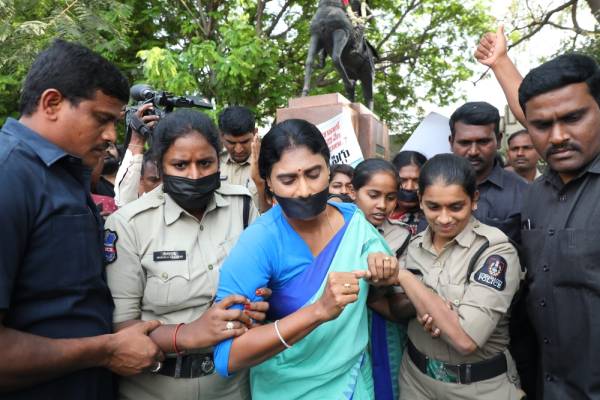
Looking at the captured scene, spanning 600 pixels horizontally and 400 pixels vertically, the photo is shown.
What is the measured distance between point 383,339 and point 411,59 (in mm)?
13458

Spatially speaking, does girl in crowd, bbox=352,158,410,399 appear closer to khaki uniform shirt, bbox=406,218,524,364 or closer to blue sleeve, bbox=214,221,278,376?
khaki uniform shirt, bbox=406,218,524,364

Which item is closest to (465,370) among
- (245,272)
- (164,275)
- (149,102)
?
(245,272)

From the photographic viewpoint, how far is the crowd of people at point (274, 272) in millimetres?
1586

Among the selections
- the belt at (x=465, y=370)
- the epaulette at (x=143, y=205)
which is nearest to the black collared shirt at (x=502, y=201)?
the belt at (x=465, y=370)

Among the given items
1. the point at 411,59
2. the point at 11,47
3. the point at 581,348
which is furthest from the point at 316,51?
the point at 411,59

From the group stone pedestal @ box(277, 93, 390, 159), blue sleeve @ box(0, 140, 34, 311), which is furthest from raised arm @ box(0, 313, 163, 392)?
stone pedestal @ box(277, 93, 390, 159)

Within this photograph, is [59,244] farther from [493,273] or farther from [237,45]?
[237,45]

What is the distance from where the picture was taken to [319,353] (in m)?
1.78

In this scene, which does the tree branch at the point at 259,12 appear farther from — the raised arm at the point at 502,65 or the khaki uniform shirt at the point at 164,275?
the khaki uniform shirt at the point at 164,275

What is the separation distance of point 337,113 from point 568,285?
173 inches

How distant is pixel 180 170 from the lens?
2141mm

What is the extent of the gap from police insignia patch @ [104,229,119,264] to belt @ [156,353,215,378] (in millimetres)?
456

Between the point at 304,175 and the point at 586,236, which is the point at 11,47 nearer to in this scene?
the point at 304,175

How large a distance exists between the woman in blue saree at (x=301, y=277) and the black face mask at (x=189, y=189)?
0.32 m
